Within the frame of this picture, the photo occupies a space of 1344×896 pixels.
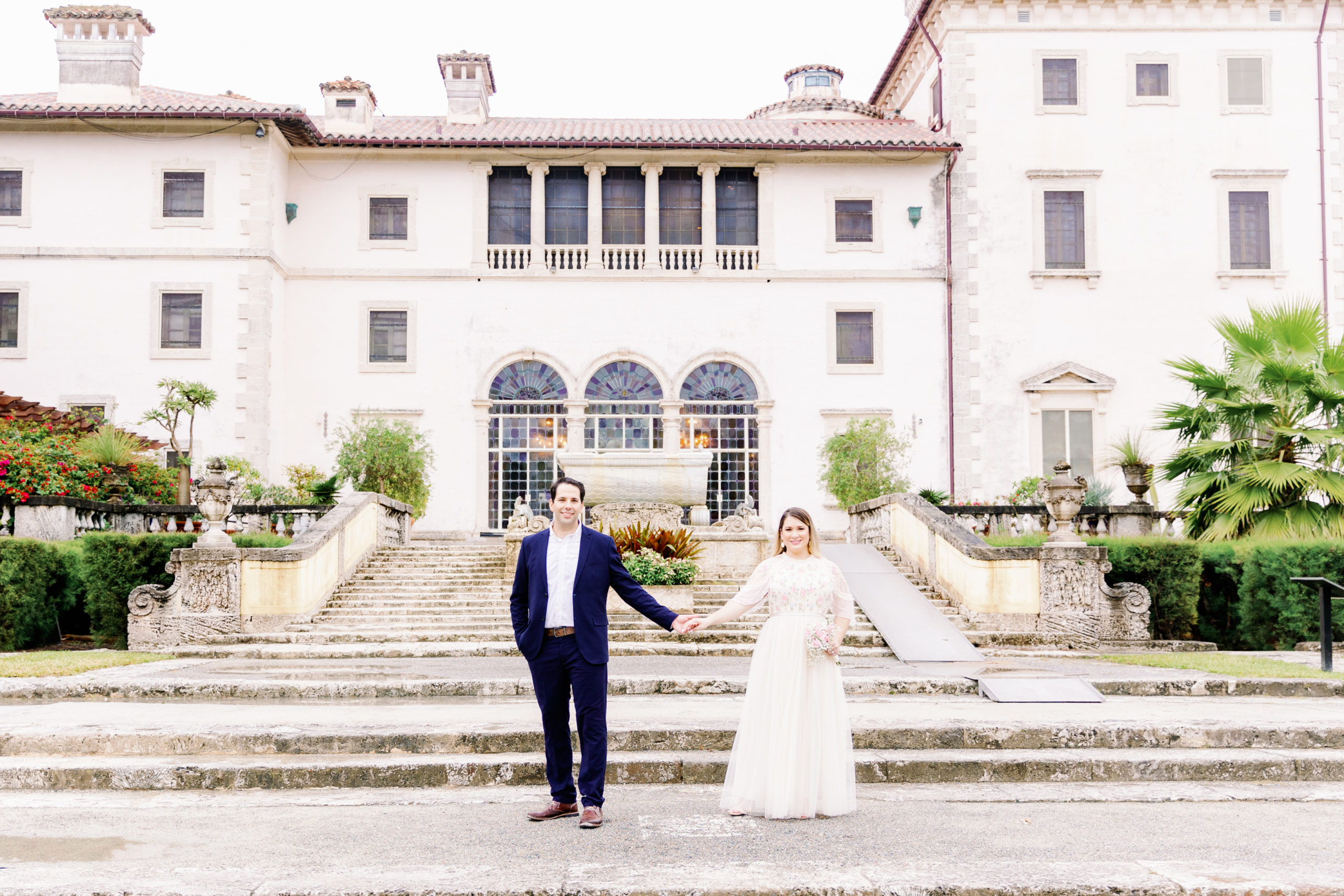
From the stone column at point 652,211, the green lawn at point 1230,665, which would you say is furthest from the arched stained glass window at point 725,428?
the green lawn at point 1230,665

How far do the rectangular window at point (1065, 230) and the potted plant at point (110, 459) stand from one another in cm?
2035

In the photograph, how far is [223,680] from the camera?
10406mm

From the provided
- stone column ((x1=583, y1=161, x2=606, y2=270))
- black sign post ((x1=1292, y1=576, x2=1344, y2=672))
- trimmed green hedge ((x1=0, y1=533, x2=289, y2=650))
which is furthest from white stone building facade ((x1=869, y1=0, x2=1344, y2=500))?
trimmed green hedge ((x1=0, y1=533, x2=289, y2=650))

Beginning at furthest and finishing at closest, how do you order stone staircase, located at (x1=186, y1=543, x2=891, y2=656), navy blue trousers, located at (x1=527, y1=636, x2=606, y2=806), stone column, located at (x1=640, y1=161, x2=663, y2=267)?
stone column, located at (x1=640, y1=161, x2=663, y2=267) < stone staircase, located at (x1=186, y1=543, x2=891, y2=656) < navy blue trousers, located at (x1=527, y1=636, x2=606, y2=806)

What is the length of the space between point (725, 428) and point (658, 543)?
12.3 metres

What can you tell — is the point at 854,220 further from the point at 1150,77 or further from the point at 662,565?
the point at 662,565

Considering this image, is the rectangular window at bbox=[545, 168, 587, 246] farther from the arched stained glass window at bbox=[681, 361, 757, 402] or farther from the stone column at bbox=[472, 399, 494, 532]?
the stone column at bbox=[472, 399, 494, 532]

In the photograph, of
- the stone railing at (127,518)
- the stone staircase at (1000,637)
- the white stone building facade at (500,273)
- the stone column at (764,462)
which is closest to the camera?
the stone staircase at (1000,637)

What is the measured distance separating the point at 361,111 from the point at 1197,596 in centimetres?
2199

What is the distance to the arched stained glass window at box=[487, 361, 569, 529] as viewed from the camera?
27875 mm

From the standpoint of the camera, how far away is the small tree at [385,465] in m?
24.4

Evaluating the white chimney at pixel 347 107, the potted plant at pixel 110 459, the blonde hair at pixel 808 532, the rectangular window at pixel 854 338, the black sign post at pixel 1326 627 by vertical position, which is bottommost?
the black sign post at pixel 1326 627

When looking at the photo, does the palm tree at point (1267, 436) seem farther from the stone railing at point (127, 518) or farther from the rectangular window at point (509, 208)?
the rectangular window at point (509, 208)

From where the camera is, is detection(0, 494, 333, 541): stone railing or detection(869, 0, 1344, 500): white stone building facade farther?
detection(869, 0, 1344, 500): white stone building facade
